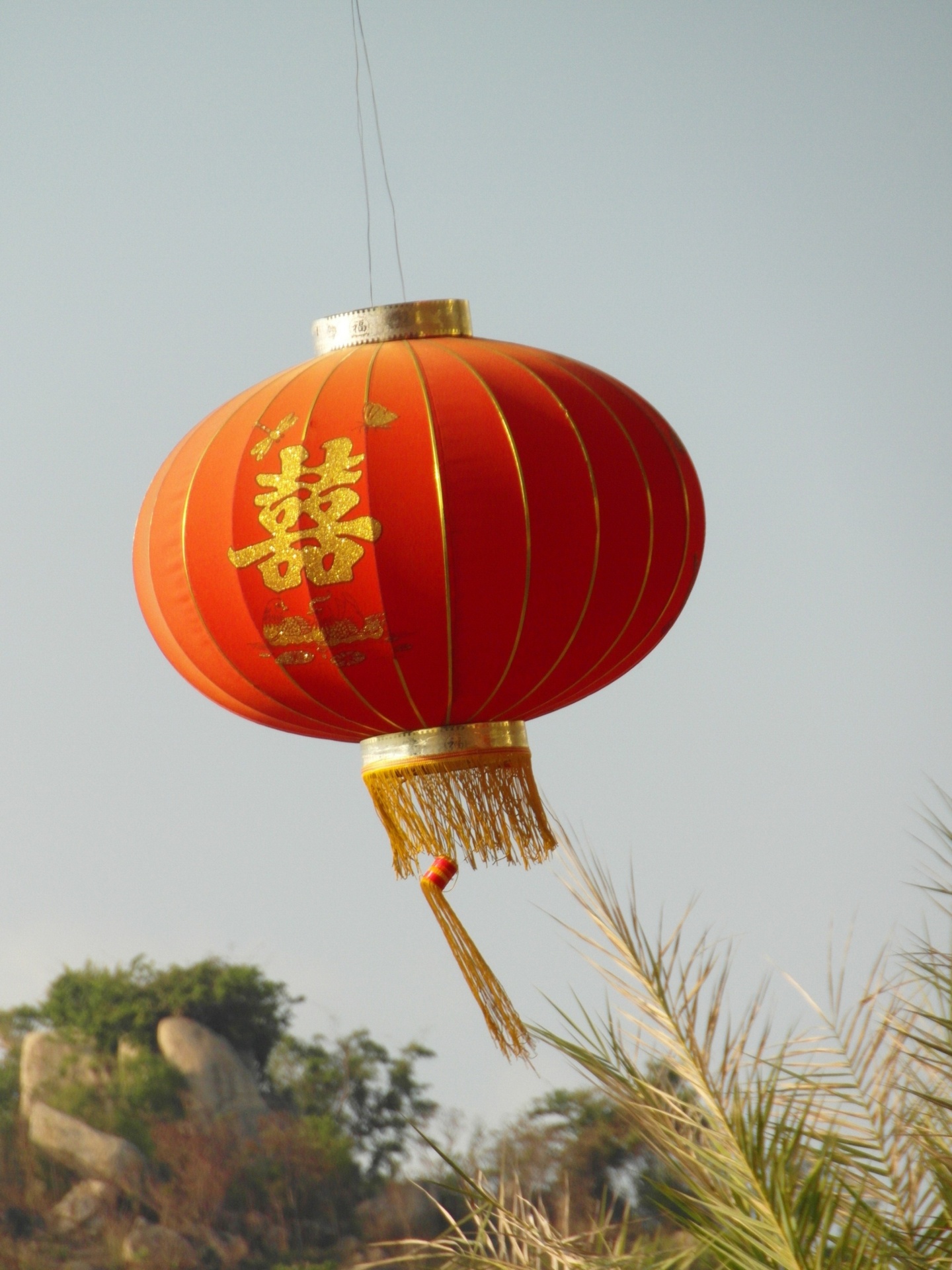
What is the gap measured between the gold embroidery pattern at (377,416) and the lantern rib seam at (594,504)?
0.69 feet

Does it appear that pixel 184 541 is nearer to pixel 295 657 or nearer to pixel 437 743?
pixel 295 657

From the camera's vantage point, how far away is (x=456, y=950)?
2.41 m

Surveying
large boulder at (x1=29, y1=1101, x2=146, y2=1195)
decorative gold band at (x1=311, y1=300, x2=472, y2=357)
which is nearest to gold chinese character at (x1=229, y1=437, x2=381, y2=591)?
decorative gold band at (x1=311, y1=300, x2=472, y2=357)

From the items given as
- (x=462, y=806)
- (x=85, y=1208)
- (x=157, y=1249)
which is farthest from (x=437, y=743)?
(x=85, y=1208)

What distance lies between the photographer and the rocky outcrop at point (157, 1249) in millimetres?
10805

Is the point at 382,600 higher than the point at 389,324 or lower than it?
lower

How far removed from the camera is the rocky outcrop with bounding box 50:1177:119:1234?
11.0m

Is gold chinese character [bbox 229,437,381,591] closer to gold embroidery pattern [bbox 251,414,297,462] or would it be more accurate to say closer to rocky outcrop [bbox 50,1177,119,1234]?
gold embroidery pattern [bbox 251,414,297,462]

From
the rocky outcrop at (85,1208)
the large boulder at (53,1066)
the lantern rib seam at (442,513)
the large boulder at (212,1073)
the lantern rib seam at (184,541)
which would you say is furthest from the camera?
the large boulder at (53,1066)

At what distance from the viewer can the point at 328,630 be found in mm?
2168

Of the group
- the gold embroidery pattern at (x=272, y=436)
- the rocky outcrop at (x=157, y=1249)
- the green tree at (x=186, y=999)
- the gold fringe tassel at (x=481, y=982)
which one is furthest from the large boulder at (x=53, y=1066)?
the gold embroidery pattern at (x=272, y=436)

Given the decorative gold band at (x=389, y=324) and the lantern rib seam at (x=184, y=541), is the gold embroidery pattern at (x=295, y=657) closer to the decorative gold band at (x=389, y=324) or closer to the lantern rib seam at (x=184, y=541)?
the lantern rib seam at (x=184, y=541)

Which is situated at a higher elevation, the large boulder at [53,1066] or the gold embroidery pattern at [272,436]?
the gold embroidery pattern at [272,436]

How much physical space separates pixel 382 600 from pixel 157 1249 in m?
9.79
